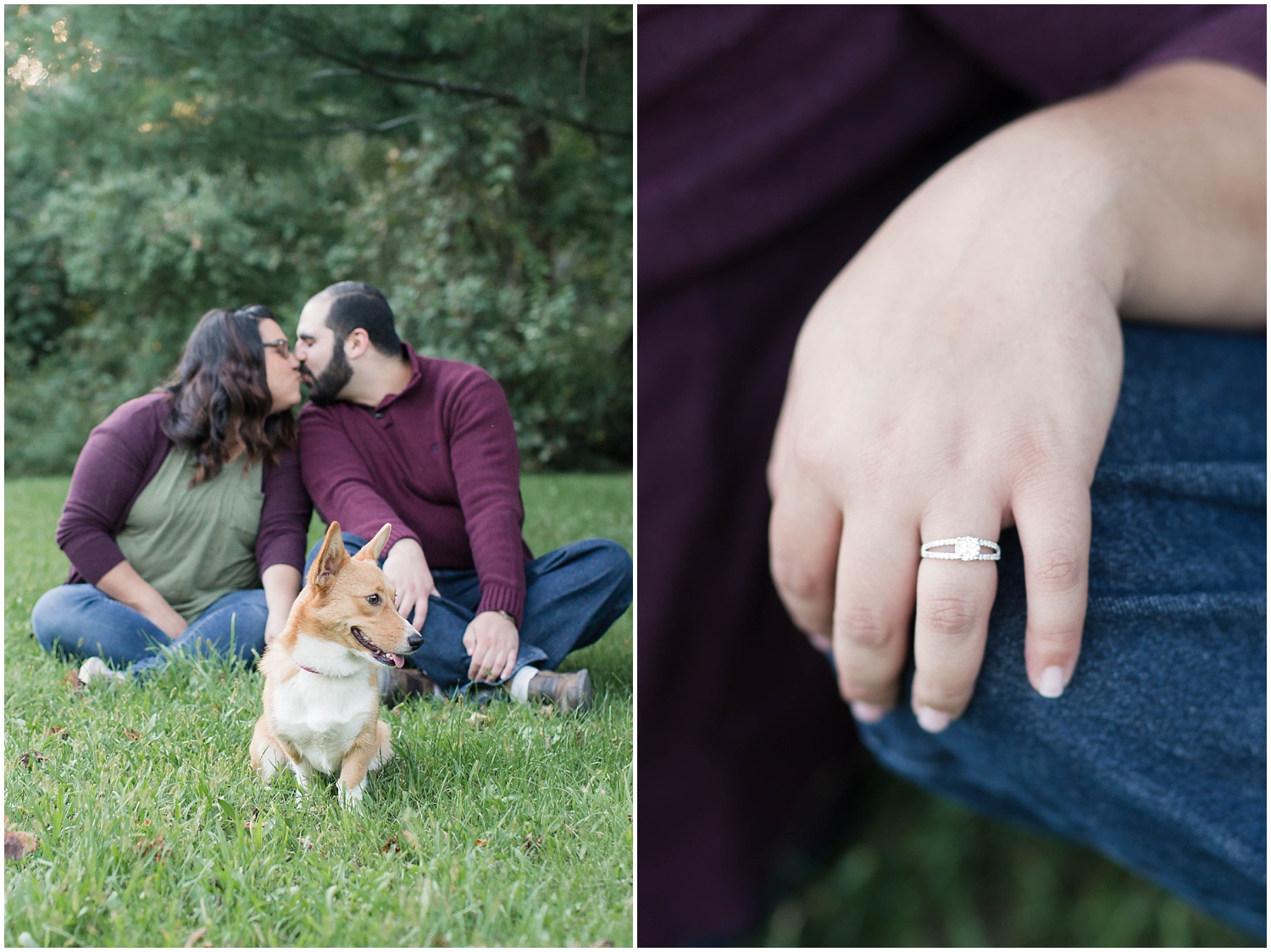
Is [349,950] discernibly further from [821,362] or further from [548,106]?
[548,106]

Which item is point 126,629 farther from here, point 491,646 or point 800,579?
point 800,579

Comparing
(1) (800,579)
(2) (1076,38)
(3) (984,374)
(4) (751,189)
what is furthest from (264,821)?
(2) (1076,38)

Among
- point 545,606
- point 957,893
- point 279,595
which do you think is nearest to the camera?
point 279,595

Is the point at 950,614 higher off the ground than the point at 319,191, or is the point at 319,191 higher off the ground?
the point at 319,191

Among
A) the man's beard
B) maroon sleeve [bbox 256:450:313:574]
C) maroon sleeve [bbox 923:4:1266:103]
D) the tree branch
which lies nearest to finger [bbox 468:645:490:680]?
maroon sleeve [bbox 256:450:313:574]

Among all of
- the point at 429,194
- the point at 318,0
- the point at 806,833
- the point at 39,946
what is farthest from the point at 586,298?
the point at 806,833

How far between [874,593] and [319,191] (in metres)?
0.81

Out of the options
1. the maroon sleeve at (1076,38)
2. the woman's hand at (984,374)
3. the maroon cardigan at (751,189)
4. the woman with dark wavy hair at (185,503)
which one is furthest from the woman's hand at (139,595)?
the maroon sleeve at (1076,38)

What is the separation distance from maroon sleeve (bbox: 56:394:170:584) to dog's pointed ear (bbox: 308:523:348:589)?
0.72 feet

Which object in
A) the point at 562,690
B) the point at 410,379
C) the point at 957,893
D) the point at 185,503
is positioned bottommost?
the point at 957,893

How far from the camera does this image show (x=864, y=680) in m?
1.00

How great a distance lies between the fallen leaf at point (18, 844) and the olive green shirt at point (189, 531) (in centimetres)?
25

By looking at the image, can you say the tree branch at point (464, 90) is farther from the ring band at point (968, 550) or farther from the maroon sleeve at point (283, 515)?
the ring band at point (968, 550)

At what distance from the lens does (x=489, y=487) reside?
106 centimetres
